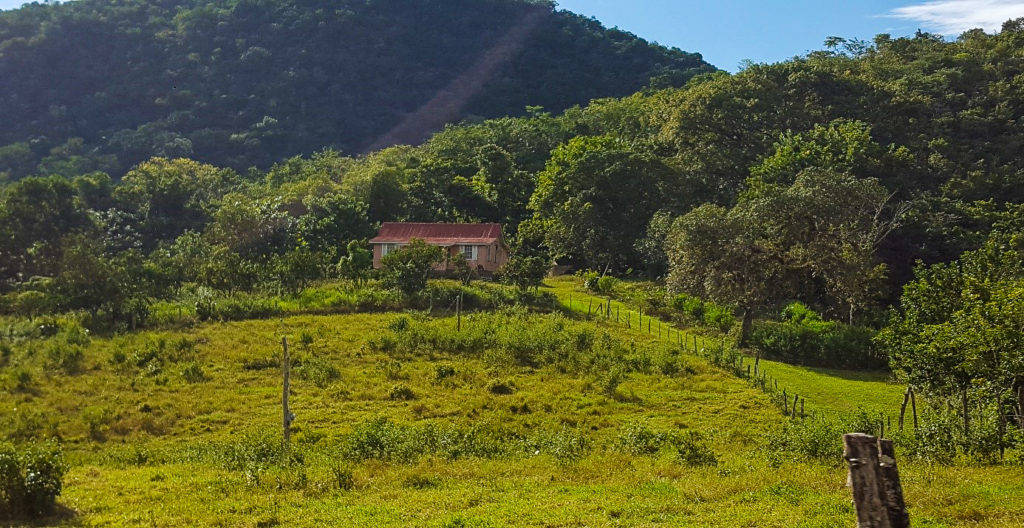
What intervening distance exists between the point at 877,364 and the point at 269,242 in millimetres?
37770

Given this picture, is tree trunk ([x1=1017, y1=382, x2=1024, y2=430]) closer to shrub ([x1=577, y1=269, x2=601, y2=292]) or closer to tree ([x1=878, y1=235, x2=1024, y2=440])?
tree ([x1=878, y1=235, x2=1024, y2=440])

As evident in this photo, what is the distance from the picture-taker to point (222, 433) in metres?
21.3

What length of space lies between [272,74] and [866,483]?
110849 millimetres

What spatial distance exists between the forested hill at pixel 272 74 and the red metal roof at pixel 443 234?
161 ft

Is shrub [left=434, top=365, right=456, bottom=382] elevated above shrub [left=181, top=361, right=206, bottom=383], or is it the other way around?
shrub [left=434, top=365, right=456, bottom=382]

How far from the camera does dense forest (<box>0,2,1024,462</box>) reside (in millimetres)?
32469

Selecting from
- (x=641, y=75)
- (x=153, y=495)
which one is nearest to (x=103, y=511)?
(x=153, y=495)

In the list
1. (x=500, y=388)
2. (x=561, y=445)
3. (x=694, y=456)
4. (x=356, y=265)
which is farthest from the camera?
(x=356, y=265)

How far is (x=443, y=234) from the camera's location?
4806 cm

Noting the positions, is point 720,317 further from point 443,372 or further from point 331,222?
point 331,222

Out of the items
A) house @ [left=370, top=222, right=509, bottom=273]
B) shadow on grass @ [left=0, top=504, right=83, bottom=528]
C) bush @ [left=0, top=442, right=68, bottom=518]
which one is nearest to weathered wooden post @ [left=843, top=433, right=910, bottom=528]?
shadow on grass @ [left=0, top=504, right=83, bottom=528]

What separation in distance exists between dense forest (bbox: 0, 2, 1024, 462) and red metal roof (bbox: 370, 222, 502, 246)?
A: 301 centimetres

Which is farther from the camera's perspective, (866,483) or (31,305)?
(31,305)

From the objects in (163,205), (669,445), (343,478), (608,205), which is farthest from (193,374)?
(163,205)
